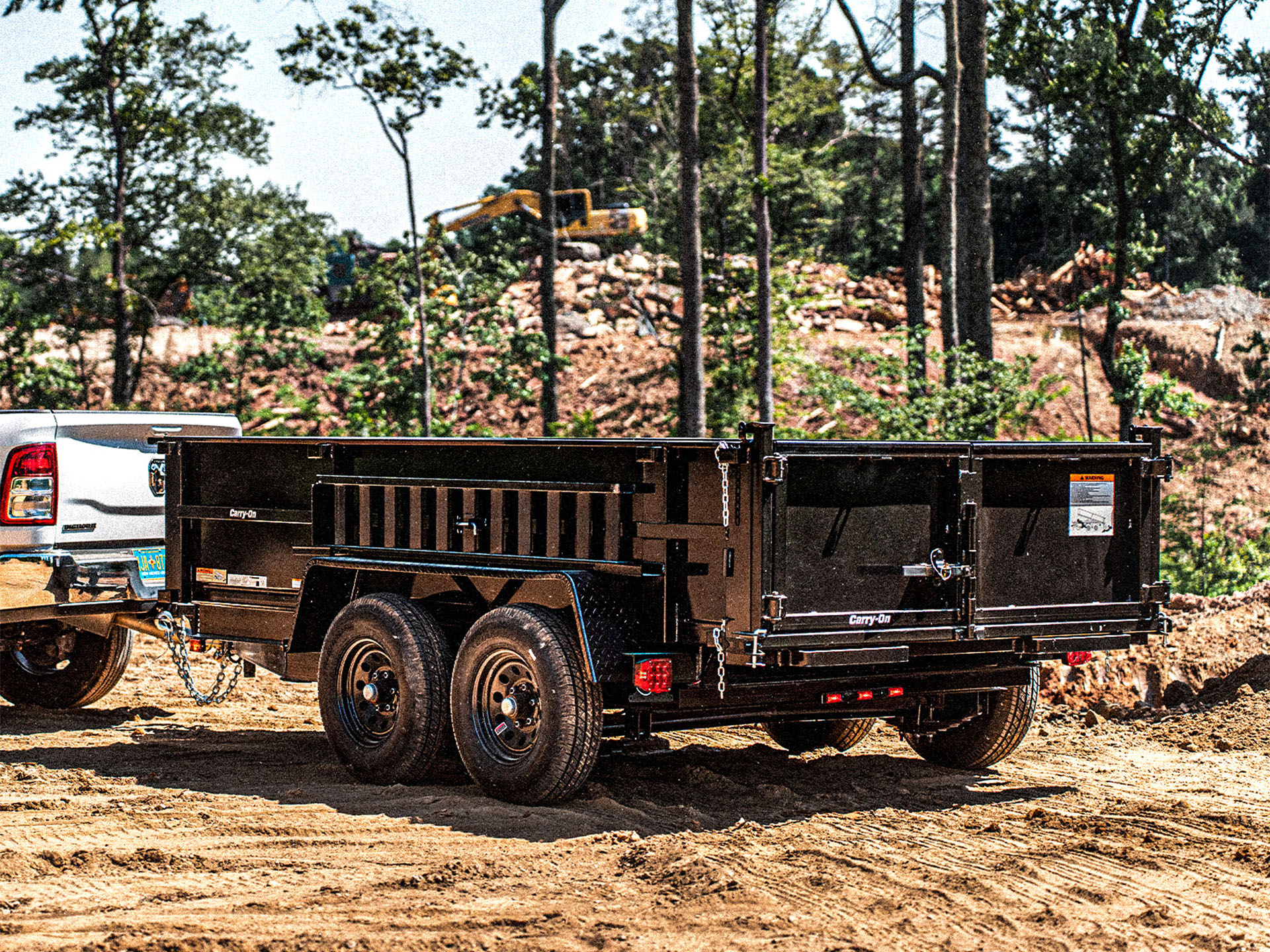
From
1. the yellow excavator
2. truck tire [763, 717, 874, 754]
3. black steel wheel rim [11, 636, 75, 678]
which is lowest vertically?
truck tire [763, 717, 874, 754]

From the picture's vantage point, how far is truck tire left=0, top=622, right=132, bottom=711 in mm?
10344

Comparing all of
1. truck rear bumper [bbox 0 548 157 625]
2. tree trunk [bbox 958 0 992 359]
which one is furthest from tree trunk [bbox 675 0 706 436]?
truck rear bumper [bbox 0 548 157 625]

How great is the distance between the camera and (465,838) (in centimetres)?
663

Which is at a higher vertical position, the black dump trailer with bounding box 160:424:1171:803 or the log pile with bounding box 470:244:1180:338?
the log pile with bounding box 470:244:1180:338

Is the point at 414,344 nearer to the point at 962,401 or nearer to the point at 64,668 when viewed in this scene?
the point at 962,401

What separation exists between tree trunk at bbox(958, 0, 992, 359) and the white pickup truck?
1403cm

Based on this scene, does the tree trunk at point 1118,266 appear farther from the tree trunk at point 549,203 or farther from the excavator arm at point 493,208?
the excavator arm at point 493,208

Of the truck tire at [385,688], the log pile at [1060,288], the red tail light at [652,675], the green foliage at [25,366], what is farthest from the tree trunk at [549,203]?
the red tail light at [652,675]

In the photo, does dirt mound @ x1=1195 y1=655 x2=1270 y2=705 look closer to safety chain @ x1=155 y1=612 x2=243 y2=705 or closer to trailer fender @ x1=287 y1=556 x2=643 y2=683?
trailer fender @ x1=287 y1=556 x2=643 y2=683

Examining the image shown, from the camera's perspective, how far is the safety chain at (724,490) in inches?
256

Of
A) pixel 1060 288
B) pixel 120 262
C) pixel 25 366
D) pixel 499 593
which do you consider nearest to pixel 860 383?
pixel 1060 288

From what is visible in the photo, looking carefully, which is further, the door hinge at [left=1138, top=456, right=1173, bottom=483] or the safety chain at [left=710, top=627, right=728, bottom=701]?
the door hinge at [left=1138, top=456, right=1173, bottom=483]

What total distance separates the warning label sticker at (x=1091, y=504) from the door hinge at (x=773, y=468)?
1871mm

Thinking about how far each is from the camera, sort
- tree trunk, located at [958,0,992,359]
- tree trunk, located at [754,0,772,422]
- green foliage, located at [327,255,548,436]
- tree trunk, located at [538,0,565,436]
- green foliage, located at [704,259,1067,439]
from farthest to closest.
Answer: tree trunk, located at [538,0,565,436] < green foliage, located at [327,255,548,436] < tree trunk, located at [754,0,772,422] < tree trunk, located at [958,0,992,359] < green foliage, located at [704,259,1067,439]
